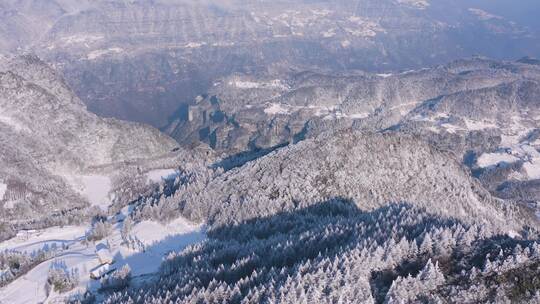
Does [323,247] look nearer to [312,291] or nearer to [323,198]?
[312,291]

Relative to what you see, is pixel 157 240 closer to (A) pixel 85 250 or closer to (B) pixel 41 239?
(A) pixel 85 250

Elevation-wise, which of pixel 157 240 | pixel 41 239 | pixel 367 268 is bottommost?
pixel 41 239

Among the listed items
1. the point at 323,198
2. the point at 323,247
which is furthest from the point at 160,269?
the point at 323,198

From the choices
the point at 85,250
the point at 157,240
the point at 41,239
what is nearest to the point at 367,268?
the point at 157,240

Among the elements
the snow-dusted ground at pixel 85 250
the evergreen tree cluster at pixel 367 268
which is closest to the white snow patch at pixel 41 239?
the snow-dusted ground at pixel 85 250

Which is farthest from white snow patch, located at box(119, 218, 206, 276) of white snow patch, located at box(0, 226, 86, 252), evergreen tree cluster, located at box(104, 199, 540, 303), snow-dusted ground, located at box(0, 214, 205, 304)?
white snow patch, located at box(0, 226, 86, 252)

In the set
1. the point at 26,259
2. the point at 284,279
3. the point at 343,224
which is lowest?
the point at 26,259

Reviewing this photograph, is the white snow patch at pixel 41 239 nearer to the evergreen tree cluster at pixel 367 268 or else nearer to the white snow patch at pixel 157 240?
the white snow patch at pixel 157 240

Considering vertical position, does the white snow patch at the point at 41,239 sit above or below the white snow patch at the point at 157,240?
below
